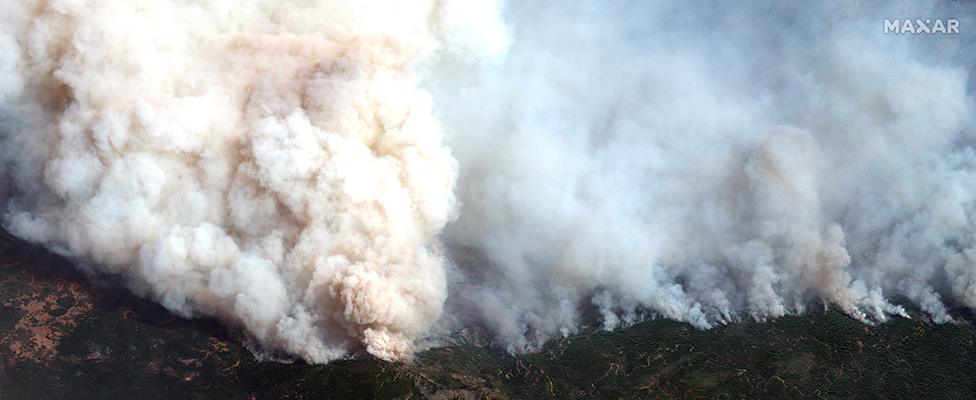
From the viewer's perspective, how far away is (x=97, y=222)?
35531 mm

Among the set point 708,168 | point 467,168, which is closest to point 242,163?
point 467,168

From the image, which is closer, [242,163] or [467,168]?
[242,163]

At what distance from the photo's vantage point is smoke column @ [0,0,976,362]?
117 feet

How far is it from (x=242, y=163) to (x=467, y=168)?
12.0 meters

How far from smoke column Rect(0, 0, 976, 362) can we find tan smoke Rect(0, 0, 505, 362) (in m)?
0.12

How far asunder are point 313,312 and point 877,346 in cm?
2570

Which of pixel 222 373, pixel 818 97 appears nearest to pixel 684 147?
pixel 818 97

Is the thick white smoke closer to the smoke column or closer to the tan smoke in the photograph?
the smoke column

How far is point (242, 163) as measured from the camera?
36844mm

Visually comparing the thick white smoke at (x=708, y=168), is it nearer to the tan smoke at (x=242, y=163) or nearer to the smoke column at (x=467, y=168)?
the smoke column at (x=467, y=168)

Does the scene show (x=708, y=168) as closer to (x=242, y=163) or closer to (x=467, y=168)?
(x=467, y=168)

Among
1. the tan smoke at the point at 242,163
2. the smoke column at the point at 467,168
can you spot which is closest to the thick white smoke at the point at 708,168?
the smoke column at the point at 467,168

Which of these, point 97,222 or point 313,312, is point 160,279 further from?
point 313,312

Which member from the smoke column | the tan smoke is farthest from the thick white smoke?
the tan smoke
